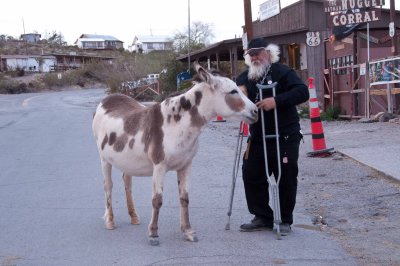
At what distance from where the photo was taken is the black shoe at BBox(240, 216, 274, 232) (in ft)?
22.3

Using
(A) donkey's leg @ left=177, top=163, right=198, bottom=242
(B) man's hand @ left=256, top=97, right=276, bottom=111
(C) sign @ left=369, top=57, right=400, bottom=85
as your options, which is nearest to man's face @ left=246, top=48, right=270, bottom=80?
(B) man's hand @ left=256, top=97, right=276, bottom=111

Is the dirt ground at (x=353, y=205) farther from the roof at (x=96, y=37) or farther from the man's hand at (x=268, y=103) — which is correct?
the roof at (x=96, y=37)

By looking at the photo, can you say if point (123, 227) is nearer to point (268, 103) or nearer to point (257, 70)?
point (268, 103)

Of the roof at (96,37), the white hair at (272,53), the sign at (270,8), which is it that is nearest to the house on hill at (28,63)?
the roof at (96,37)

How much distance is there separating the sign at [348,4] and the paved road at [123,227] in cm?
1021

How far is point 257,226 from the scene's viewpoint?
22.4ft

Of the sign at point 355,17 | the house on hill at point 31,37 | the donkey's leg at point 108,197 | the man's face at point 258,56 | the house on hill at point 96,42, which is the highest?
the house on hill at point 31,37

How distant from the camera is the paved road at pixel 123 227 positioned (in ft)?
19.4

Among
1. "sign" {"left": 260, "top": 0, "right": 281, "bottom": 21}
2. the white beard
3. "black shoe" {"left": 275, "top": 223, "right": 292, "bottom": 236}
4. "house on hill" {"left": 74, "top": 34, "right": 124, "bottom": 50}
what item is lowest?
"black shoe" {"left": 275, "top": 223, "right": 292, "bottom": 236}

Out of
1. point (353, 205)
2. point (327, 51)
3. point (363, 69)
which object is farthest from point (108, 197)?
point (327, 51)

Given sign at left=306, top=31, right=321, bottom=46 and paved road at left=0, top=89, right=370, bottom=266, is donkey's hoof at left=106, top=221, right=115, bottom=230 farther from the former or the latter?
sign at left=306, top=31, right=321, bottom=46

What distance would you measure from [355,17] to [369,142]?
8.00 metres

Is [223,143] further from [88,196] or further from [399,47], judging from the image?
[399,47]

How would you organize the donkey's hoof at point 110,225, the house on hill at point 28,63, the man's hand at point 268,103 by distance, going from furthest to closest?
the house on hill at point 28,63, the donkey's hoof at point 110,225, the man's hand at point 268,103
